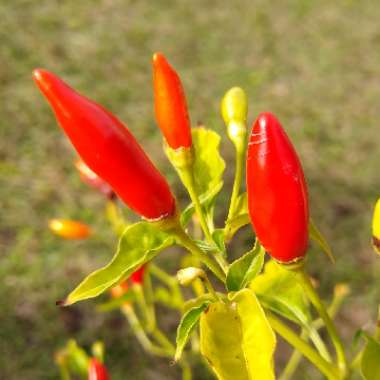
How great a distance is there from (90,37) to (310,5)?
4.33 ft

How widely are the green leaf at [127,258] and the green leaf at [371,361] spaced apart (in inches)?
10.2

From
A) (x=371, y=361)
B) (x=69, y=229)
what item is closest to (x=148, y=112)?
(x=69, y=229)

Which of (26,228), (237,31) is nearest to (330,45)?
(237,31)

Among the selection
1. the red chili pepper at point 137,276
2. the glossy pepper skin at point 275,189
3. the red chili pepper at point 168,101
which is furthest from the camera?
the red chili pepper at point 137,276

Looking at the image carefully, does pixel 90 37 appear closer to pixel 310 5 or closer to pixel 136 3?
pixel 136 3

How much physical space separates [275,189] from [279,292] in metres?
0.32

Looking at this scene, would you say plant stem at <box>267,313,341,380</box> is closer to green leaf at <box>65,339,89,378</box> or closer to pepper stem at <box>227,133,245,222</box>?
pepper stem at <box>227,133,245,222</box>

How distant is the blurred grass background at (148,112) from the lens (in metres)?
2.58

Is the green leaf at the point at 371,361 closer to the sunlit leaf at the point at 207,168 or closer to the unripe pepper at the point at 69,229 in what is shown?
the sunlit leaf at the point at 207,168

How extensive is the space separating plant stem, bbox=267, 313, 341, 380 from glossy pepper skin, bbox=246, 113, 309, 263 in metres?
0.14

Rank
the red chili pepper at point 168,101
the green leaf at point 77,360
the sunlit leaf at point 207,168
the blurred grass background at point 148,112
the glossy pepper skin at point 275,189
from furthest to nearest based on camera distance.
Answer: the blurred grass background at point 148,112 → the green leaf at point 77,360 → the sunlit leaf at point 207,168 → the red chili pepper at point 168,101 → the glossy pepper skin at point 275,189

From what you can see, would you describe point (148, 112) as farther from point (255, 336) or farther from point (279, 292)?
point (255, 336)

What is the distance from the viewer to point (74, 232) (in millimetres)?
1417

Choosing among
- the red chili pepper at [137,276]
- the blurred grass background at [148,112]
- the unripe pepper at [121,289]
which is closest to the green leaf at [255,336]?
the red chili pepper at [137,276]
